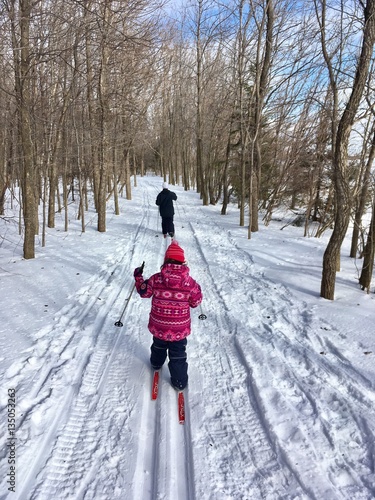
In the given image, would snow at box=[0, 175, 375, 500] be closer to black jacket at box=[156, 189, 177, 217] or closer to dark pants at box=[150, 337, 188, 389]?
dark pants at box=[150, 337, 188, 389]

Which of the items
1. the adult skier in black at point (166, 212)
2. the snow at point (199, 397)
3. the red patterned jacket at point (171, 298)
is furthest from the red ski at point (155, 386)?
the adult skier in black at point (166, 212)

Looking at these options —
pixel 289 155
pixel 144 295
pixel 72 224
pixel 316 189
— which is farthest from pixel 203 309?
pixel 289 155

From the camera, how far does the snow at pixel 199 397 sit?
2.47 m

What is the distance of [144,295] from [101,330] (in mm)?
1682

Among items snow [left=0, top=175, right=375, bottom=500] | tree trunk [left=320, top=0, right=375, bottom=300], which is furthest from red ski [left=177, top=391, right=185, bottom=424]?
tree trunk [left=320, top=0, right=375, bottom=300]

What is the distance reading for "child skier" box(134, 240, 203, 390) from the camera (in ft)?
10.9

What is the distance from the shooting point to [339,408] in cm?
321

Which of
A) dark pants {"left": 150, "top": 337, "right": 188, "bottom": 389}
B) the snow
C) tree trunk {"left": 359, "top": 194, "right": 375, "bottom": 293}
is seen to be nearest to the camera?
the snow

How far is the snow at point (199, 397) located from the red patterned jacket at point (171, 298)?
0.70 m

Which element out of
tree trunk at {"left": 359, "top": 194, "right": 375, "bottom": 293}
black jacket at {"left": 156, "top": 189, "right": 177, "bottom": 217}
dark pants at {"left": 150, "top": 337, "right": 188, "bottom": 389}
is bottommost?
dark pants at {"left": 150, "top": 337, "right": 188, "bottom": 389}

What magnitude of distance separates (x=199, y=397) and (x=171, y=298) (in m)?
1.13

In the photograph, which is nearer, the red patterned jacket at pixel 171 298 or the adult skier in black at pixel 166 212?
the red patterned jacket at pixel 171 298

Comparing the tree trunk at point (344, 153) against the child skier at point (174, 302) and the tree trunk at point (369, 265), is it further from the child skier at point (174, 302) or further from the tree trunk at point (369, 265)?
the child skier at point (174, 302)

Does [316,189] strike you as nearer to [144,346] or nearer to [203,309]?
[203,309]
